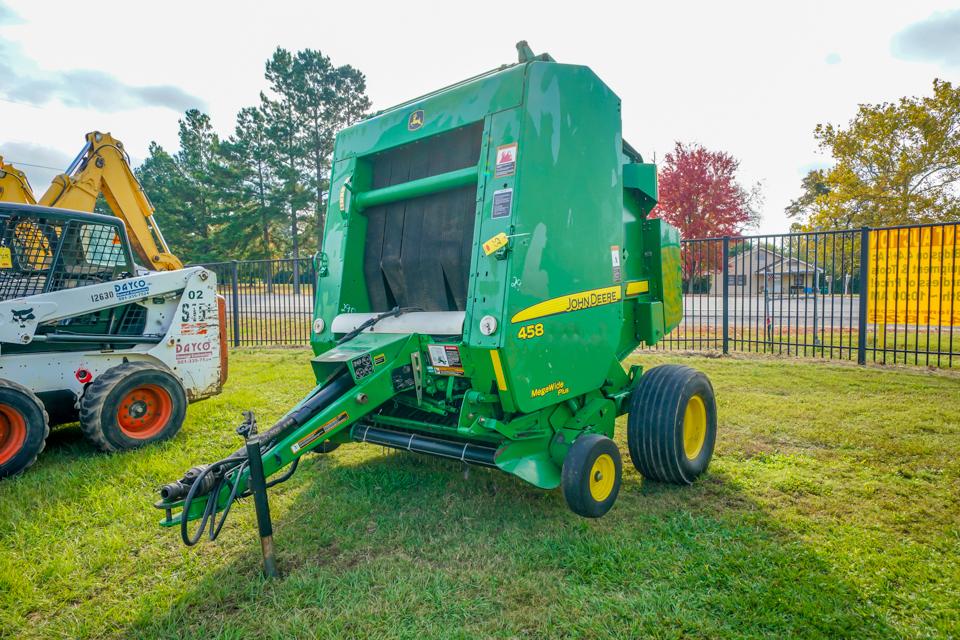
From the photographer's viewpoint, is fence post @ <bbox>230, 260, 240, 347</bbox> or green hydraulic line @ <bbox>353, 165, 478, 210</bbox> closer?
green hydraulic line @ <bbox>353, 165, 478, 210</bbox>

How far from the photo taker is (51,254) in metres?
5.16

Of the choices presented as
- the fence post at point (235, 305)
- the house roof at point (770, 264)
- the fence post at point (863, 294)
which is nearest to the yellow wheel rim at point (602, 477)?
the house roof at point (770, 264)

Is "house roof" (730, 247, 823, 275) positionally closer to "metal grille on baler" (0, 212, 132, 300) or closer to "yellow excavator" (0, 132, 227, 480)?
"yellow excavator" (0, 132, 227, 480)

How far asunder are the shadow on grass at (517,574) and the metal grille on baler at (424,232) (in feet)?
4.58

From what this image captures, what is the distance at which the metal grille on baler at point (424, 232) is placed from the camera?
3717mm

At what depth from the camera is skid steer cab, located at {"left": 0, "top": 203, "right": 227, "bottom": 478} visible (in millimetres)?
4641

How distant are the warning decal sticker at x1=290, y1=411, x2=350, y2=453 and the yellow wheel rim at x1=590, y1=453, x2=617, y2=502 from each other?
56.5 inches

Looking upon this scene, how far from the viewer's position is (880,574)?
9.06 ft

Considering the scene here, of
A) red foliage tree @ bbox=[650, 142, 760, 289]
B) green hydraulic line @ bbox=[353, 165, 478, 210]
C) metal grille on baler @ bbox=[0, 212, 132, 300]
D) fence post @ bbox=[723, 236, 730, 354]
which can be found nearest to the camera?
green hydraulic line @ bbox=[353, 165, 478, 210]

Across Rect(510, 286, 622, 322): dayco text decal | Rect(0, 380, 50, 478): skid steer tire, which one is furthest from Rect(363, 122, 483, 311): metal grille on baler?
Rect(0, 380, 50, 478): skid steer tire

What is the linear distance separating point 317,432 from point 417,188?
1.71 m

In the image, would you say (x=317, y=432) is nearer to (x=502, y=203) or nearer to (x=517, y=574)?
(x=517, y=574)

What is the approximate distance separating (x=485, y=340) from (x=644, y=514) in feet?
5.08

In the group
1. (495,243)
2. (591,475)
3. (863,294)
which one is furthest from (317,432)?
(863,294)
